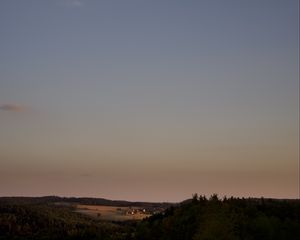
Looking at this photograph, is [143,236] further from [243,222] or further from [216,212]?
[243,222]

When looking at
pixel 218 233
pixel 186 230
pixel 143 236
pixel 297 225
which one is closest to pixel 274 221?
pixel 297 225

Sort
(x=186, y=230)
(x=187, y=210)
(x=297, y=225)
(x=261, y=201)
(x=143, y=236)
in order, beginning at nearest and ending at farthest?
(x=297, y=225) → (x=261, y=201) → (x=186, y=230) → (x=187, y=210) → (x=143, y=236)

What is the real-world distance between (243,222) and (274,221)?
35.7ft

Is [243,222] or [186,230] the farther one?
[186,230]

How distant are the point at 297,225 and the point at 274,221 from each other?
4901 millimetres

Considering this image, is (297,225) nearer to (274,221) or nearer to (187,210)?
(274,221)

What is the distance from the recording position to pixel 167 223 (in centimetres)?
17338

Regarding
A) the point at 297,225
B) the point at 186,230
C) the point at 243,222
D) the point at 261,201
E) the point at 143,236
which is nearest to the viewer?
the point at 297,225

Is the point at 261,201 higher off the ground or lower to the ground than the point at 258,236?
higher

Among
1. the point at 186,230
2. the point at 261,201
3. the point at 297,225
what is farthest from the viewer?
the point at 186,230

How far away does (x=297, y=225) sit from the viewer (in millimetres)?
119438

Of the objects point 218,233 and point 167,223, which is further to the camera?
point 167,223

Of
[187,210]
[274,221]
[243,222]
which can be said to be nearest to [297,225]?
[274,221]

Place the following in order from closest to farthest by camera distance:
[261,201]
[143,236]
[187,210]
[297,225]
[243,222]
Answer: [297,225] < [243,222] < [261,201] < [187,210] < [143,236]
